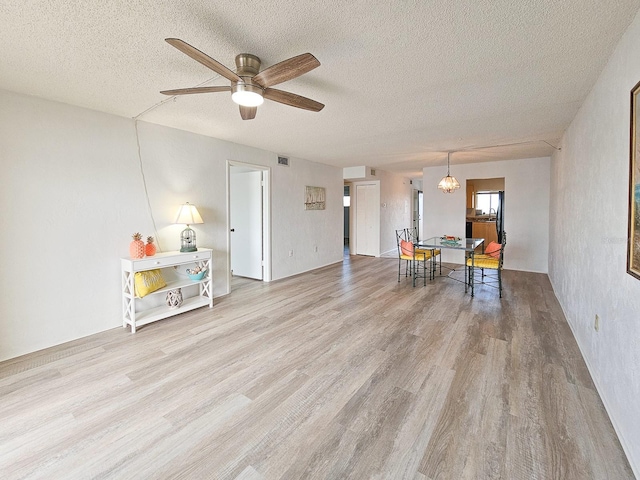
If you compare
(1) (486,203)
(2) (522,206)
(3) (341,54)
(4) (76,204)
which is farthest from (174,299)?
(1) (486,203)

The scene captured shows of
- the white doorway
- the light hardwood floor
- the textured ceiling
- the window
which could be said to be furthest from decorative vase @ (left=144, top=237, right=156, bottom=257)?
the window

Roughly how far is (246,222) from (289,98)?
3611 millimetres

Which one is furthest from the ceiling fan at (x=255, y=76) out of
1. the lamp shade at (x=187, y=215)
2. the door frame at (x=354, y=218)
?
the door frame at (x=354, y=218)

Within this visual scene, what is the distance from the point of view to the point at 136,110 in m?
3.08

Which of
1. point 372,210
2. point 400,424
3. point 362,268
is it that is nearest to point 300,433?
point 400,424

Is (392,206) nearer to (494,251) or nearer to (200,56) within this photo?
(494,251)

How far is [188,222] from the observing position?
3.67 metres

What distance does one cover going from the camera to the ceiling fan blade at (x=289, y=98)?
2.10 m

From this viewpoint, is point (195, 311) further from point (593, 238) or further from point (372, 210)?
point (372, 210)

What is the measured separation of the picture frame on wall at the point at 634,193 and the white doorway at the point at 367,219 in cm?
636

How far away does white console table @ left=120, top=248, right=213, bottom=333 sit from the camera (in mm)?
3188

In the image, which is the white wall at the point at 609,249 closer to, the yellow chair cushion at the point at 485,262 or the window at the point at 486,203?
the yellow chair cushion at the point at 485,262

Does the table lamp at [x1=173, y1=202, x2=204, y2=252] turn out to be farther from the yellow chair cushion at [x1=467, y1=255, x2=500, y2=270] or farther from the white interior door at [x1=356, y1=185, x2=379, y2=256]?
the white interior door at [x1=356, y1=185, x2=379, y2=256]

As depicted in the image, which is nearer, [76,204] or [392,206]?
[76,204]
